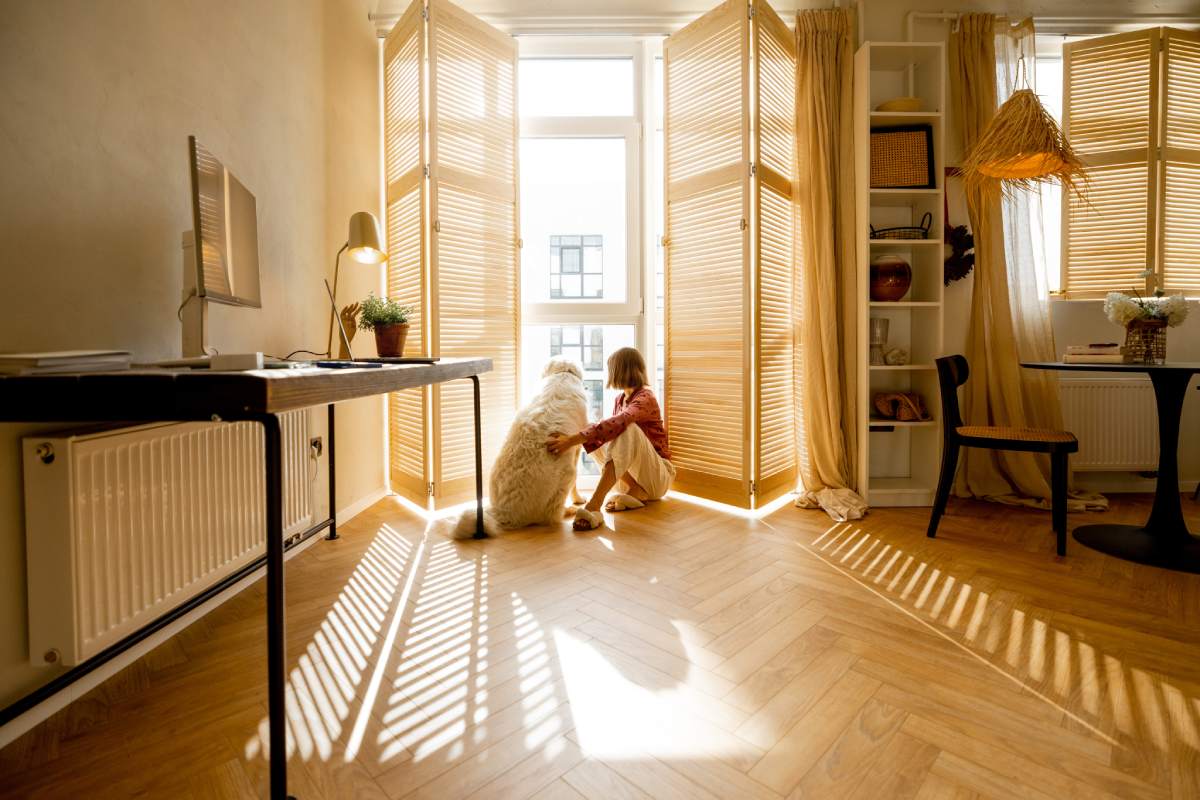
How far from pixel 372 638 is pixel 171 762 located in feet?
1.78

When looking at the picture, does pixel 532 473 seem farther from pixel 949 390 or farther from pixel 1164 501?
pixel 1164 501

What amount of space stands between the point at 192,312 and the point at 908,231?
3164 mm

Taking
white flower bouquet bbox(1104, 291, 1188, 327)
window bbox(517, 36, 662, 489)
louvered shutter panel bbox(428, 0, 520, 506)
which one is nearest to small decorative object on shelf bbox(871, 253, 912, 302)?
white flower bouquet bbox(1104, 291, 1188, 327)

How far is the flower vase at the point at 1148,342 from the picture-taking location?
2.38 metres

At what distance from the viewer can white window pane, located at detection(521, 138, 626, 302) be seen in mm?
3293

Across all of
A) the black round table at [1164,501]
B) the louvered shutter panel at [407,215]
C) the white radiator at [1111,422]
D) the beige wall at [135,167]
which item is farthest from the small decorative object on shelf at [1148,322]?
the beige wall at [135,167]

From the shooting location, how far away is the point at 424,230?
2834 millimetres

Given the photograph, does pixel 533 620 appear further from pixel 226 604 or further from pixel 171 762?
pixel 226 604

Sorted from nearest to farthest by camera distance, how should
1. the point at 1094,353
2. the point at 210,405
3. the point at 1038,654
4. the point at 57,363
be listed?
the point at 210,405 → the point at 57,363 → the point at 1038,654 → the point at 1094,353

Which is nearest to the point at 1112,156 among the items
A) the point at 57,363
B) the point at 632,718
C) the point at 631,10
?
the point at 631,10

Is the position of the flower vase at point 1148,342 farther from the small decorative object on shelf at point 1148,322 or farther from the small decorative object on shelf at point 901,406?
the small decorative object on shelf at point 901,406

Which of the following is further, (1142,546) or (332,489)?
(332,489)

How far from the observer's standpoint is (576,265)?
130 inches

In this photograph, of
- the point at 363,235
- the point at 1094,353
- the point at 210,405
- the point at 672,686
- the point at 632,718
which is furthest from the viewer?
the point at 1094,353
